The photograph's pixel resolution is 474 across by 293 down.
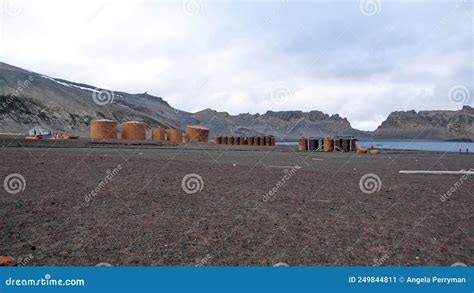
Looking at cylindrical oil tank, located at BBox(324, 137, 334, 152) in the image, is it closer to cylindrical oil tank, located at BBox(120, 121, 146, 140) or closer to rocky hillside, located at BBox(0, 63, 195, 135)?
cylindrical oil tank, located at BBox(120, 121, 146, 140)

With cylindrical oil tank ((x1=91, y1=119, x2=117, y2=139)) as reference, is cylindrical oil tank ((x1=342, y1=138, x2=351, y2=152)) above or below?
below

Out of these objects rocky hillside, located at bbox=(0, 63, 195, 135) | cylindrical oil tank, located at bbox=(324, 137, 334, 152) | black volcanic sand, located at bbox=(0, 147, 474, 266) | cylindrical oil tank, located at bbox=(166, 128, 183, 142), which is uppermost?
rocky hillside, located at bbox=(0, 63, 195, 135)

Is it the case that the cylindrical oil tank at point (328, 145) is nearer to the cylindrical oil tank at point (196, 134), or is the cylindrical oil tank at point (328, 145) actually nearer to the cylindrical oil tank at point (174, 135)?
the cylindrical oil tank at point (196, 134)

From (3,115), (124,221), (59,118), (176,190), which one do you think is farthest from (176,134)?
(124,221)

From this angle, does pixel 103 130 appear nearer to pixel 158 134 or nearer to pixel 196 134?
pixel 158 134

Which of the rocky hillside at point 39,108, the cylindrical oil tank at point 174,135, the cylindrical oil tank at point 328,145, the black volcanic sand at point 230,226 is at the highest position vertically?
the rocky hillside at point 39,108

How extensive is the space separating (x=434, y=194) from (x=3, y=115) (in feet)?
236

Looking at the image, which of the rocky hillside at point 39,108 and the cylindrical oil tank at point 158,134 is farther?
the rocky hillside at point 39,108

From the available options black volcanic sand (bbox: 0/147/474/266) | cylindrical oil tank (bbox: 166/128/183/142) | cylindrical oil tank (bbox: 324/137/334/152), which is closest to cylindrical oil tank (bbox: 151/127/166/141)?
cylindrical oil tank (bbox: 166/128/183/142)

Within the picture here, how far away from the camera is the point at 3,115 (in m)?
64.8

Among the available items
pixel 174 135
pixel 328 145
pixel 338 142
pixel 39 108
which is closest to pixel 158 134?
pixel 174 135

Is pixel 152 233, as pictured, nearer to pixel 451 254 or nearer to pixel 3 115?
pixel 451 254

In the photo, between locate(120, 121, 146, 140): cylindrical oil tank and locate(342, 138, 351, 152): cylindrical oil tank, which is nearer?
locate(342, 138, 351, 152): cylindrical oil tank

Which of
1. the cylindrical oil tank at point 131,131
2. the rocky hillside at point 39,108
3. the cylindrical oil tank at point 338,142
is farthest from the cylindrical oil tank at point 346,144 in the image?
the rocky hillside at point 39,108
